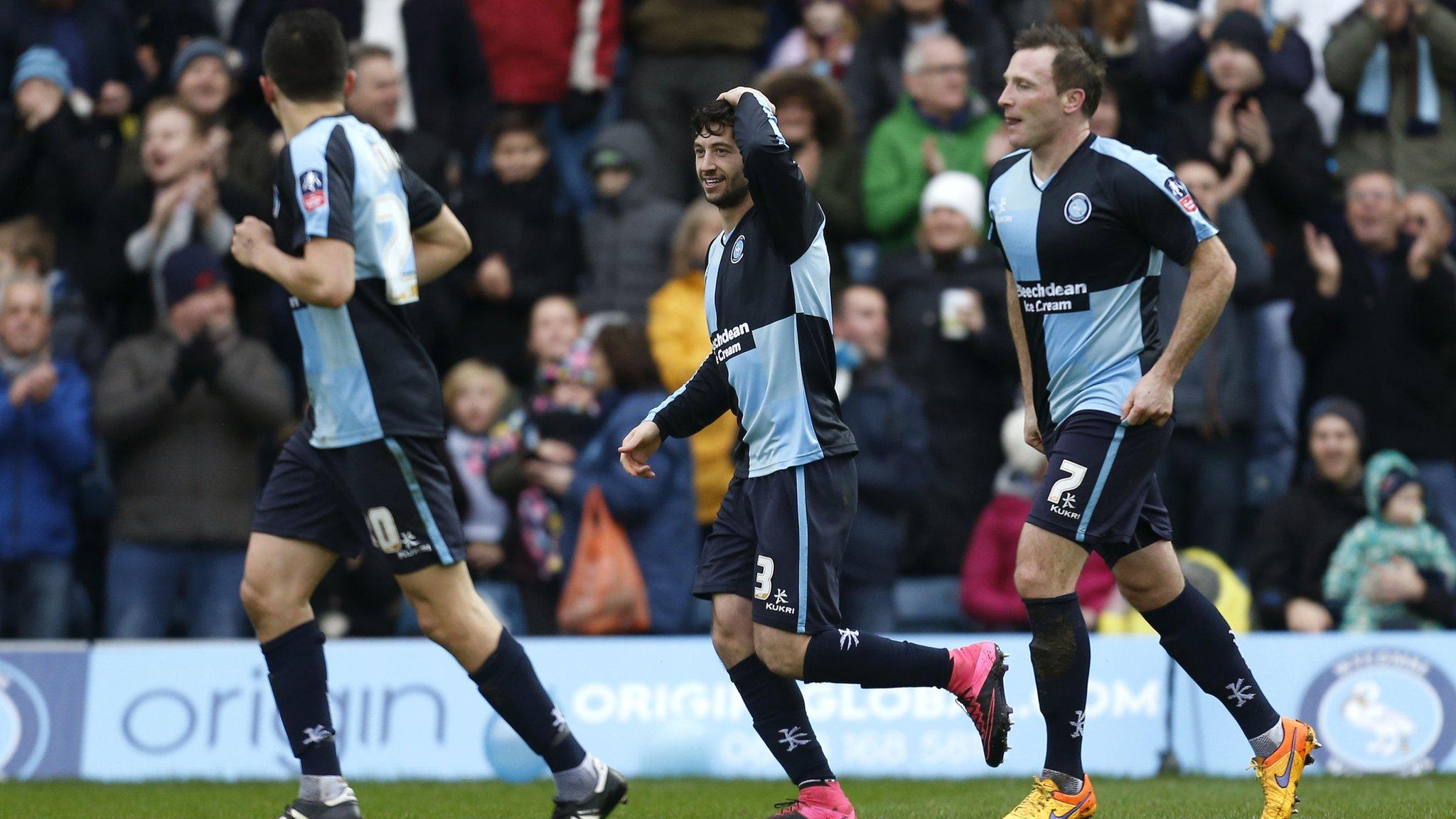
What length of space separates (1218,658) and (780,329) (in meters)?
1.84

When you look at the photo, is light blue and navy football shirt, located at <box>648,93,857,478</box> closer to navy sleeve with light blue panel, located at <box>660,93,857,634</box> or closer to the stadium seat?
navy sleeve with light blue panel, located at <box>660,93,857,634</box>

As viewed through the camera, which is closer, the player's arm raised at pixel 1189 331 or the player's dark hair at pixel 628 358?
the player's arm raised at pixel 1189 331

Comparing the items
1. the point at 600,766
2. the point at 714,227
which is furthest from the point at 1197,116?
the point at 600,766

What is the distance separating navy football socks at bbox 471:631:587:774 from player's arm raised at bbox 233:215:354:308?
1.24 metres

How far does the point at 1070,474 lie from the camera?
5.93 meters

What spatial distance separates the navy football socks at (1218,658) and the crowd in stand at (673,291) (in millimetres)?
3725

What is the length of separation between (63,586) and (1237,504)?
6.77 metres

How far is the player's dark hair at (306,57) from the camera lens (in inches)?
233

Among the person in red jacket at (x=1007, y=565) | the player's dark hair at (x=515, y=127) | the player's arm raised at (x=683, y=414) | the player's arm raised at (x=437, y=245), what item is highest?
the player's dark hair at (x=515, y=127)

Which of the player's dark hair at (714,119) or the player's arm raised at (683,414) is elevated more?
the player's dark hair at (714,119)

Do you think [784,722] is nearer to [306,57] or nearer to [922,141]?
[306,57]

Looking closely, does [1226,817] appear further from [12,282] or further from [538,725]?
[12,282]

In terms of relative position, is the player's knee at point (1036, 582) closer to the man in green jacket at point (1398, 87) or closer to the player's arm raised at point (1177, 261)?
the player's arm raised at point (1177, 261)

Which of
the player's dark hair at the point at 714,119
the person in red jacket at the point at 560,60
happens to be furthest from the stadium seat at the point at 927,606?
the player's dark hair at the point at 714,119
